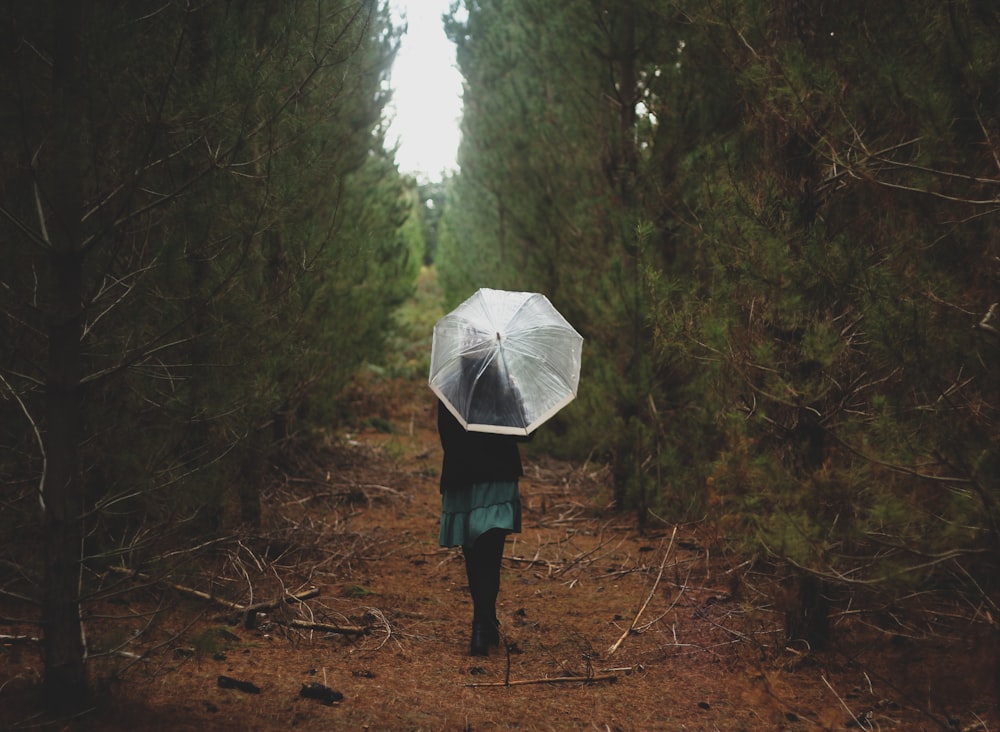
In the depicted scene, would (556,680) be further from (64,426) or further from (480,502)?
(64,426)

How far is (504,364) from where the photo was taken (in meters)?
4.72

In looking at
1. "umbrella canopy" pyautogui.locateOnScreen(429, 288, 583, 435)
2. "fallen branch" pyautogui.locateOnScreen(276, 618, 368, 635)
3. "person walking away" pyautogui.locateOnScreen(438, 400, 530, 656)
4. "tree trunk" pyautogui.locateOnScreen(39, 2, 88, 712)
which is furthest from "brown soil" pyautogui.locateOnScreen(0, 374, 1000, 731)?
"umbrella canopy" pyautogui.locateOnScreen(429, 288, 583, 435)

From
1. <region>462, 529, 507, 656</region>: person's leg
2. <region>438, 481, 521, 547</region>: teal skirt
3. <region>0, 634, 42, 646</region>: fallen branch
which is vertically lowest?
<region>462, 529, 507, 656</region>: person's leg

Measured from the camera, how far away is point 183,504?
4176 mm

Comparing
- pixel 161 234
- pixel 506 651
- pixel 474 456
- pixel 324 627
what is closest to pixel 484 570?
pixel 506 651

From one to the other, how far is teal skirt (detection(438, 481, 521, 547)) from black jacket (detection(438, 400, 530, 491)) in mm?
53

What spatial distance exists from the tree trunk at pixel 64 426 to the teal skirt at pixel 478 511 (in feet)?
6.78

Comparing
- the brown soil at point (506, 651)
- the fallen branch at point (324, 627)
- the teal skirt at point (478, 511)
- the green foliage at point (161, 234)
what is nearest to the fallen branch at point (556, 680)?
the brown soil at point (506, 651)

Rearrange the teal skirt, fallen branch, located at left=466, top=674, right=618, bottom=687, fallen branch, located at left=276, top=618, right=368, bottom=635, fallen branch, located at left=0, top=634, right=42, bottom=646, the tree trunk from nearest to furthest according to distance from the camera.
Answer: the tree trunk, fallen branch, located at left=0, top=634, right=42, bottom=646, fallen branch, located at left=466, top=674, right=618, bottom=687, the teal skirt, fallen branch, located at left=276, top=618, right=368, bottom=635

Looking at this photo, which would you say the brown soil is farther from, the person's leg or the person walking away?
the person walking away

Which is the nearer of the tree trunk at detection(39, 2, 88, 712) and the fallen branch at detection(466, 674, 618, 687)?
the tree trunk at detection(39, 2, 88, 712)

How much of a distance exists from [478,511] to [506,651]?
864 millimetres

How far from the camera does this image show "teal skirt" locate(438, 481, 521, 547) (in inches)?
191

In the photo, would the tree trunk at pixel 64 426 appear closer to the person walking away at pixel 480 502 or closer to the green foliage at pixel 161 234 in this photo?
the green foliage at pixel 161 234
